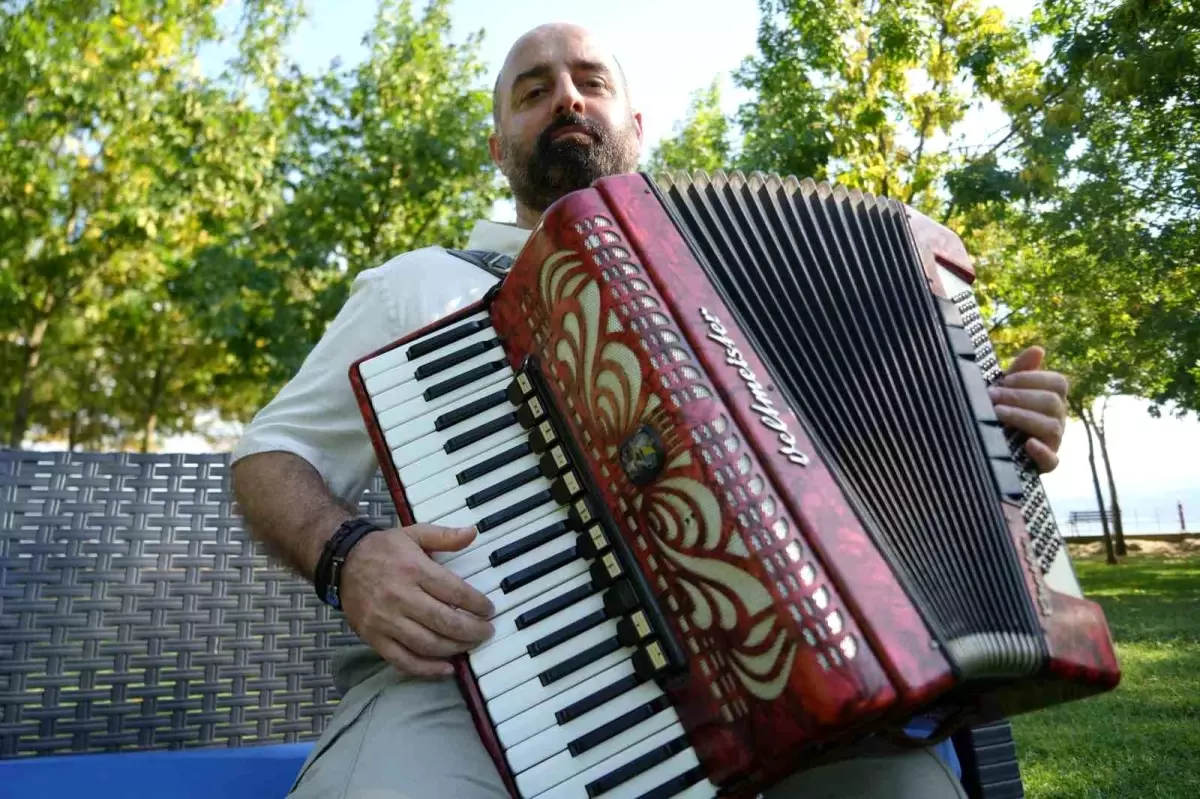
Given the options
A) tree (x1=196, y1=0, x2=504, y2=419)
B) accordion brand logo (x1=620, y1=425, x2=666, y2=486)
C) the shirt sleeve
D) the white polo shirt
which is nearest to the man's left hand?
accordion brand logo (x1=620, y1=425, x2=666, y2=486)

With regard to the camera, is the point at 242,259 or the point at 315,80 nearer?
the point at 242,259

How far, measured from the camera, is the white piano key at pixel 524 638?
3.57ft

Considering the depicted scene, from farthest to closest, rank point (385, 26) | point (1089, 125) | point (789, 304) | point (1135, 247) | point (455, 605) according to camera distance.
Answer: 1. point (385, 26)
2. point (1089, 125)
3. point (1135, 247)
4. point (789, 304)
5. point (455, 605)

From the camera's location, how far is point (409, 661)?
1.18 meters

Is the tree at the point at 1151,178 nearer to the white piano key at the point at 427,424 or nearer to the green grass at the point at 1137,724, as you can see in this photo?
Result: the green grass at the point at 1137,724

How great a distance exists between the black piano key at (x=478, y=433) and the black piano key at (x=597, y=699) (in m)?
0.38

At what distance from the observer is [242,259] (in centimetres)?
880

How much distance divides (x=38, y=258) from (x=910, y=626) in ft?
34.1

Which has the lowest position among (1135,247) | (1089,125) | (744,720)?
(744,720)

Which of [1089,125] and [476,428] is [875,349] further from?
[1089,125]

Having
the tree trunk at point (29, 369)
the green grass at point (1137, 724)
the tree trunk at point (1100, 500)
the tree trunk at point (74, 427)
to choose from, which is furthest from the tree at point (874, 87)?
the tree trunk at point (74, 427)

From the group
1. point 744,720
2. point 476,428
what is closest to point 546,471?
point 476,428

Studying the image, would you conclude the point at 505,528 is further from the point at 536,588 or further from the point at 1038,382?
the point at 1038,382

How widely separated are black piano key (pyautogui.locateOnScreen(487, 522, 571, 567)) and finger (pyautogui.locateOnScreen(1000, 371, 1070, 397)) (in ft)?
2.41
